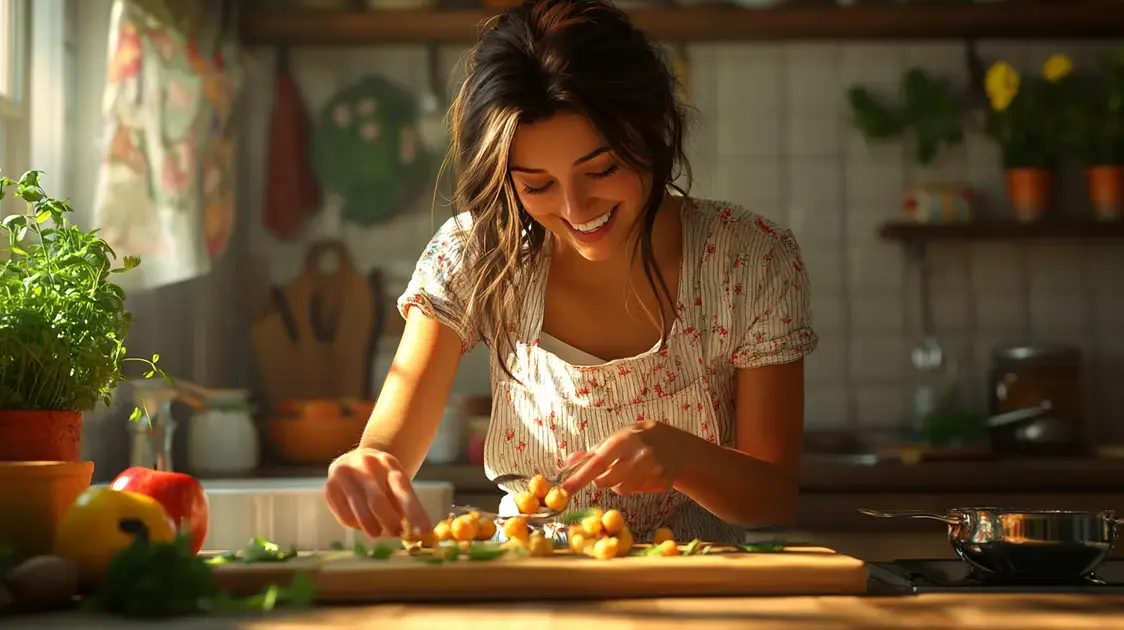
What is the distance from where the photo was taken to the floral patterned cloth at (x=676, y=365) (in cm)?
174

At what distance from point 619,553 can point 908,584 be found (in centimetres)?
29

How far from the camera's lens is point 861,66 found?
147 inches

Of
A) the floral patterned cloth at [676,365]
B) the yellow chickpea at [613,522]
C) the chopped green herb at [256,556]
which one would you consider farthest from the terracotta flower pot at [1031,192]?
the chopped green herb at [256,556]

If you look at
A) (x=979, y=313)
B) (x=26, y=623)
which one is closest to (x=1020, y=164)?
(x=979, y=313)

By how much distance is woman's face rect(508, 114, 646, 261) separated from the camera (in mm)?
1521

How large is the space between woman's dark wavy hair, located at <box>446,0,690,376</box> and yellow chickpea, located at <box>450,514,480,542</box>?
43 centimetres

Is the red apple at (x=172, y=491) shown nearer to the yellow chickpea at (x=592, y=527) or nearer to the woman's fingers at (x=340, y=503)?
the woman's fingers at (x=340, y=503)

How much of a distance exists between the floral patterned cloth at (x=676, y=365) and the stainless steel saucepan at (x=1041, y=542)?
47cm

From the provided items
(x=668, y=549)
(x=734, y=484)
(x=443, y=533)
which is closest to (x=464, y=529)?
(x=443, y=533)

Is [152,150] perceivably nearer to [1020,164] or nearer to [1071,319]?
[1020,164]

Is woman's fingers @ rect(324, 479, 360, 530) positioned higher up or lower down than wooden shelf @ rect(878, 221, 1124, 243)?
lower down

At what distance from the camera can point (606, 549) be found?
4.21ft

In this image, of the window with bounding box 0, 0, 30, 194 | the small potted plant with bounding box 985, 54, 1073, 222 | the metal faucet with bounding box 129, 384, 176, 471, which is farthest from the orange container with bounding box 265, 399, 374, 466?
the small potted plant with bounding box 985, 54, 1073, 222

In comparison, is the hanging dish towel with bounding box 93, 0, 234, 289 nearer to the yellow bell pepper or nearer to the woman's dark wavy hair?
the woman's dark wavy hair
